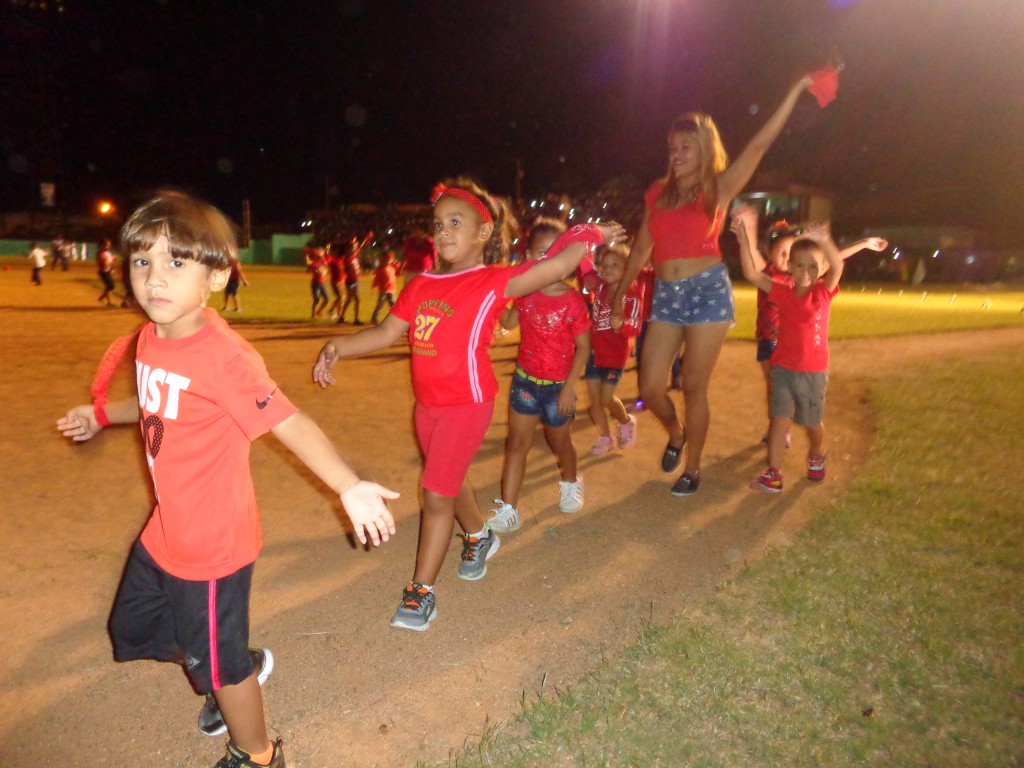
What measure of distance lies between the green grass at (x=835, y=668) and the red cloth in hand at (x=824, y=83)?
8.28 feet

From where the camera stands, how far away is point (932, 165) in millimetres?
53562

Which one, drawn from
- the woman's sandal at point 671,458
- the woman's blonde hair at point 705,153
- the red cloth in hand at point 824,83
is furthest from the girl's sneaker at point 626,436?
the red cloth in hand at point 824,83

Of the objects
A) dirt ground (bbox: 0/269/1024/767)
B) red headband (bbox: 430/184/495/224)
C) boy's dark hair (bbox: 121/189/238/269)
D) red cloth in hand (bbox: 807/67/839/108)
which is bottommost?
dirt ground (bbox: 0/269/1024/767)

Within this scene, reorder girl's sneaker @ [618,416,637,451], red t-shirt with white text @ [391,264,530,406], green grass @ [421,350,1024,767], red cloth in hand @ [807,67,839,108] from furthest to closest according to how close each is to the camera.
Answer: girl's sneaker @ [618,416,637,451], red cloth in hand @ [807,67,839,108], red t-shirt with white text @ [391,264,530,406], green grass @ [421,350,1024,767]

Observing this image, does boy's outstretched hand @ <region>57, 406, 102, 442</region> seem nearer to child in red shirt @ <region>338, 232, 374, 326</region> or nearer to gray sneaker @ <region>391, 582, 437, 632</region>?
gray sneaker @ <region>391, 582, 437, 632</region>

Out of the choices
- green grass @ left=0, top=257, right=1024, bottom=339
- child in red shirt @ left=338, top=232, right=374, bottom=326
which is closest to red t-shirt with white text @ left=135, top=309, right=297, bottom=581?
green grass @ left=0, top=257, right=1024, bottom=339

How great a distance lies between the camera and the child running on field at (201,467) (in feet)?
7.18

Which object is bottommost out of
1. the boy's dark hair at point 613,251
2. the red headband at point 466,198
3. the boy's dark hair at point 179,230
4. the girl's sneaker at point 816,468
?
the girl's sneaker at point 816,468

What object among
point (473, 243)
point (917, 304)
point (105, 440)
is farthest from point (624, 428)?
point (917, 304)

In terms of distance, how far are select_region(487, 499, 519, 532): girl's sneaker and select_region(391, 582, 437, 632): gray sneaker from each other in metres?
1.06

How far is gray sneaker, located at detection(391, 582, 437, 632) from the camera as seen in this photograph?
3346mm

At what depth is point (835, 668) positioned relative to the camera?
3014 mm

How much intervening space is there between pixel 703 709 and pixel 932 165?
60.6 meters

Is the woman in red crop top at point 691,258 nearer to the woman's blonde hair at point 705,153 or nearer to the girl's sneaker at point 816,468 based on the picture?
the woman's blonde hair at point 705,153
